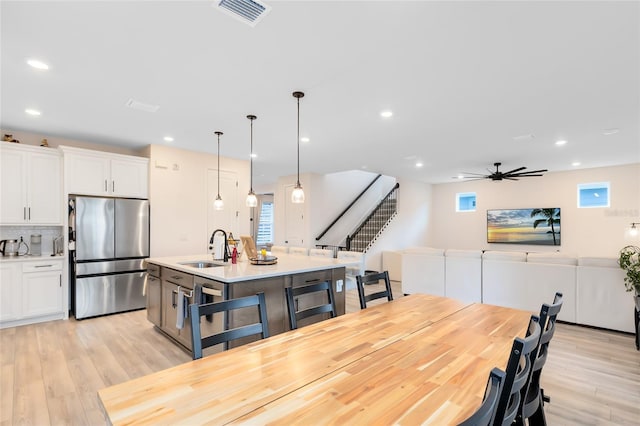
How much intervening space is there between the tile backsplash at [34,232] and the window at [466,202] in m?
10.0

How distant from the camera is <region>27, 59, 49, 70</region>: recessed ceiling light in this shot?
8.44 ft

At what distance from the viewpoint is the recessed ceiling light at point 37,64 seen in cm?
257

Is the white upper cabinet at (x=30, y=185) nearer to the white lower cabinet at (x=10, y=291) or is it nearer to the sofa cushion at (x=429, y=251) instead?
the white lower cabinet at (x=10, y=291)

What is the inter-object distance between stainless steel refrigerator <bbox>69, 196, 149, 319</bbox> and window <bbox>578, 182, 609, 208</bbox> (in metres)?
9.84

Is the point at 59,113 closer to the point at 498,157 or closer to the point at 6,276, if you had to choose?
the point at 6,276

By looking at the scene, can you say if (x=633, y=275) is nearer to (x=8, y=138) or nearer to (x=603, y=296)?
(x=603, y=296)

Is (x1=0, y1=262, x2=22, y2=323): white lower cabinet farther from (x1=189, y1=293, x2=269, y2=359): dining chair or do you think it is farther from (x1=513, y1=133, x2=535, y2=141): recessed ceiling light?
(x1=513, y1=133, x2=535, y2=141): recessed ceiling light

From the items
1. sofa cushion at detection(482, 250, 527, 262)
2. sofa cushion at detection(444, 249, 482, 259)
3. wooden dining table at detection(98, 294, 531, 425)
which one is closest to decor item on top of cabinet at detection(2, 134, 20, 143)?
wooden dining table at detection(98, 294, 531, 425)

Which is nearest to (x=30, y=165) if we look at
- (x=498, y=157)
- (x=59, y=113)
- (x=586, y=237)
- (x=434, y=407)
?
(x=59, y=113)

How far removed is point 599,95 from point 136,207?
6201 millimetres

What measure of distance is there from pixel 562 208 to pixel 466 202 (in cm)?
247

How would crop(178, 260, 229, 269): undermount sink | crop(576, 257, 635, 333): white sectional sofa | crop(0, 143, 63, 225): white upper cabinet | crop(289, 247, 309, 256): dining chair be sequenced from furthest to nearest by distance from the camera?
crop(289, 247, 309, 256): dining chair → crop(0, 143, 63, 225): white upper cabinet → crop(576, 257, 635, 333): white sectional sofa → crop(178, 260, 229, 269): undermount sink

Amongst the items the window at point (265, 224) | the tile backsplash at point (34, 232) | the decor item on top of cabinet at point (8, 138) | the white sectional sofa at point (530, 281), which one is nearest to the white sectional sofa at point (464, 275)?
the white sectional sofa at point (530, 281)

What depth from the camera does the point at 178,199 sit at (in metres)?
5.56
